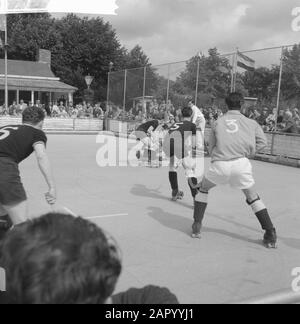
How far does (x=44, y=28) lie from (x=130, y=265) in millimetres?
58934

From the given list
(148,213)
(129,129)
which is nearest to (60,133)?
(129,129)

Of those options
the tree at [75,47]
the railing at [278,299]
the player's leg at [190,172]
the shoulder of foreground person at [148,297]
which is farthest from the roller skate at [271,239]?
the tree at [75,47]

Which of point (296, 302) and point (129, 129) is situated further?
point (129, 129)

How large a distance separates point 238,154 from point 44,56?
166 feet

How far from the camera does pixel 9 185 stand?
155 inches

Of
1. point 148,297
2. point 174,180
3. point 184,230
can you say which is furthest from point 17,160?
point 174,180

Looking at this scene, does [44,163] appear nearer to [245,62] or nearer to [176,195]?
[176,195]

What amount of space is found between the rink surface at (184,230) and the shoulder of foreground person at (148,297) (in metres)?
0.34

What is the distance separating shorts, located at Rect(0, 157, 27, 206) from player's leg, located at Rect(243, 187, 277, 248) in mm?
2617

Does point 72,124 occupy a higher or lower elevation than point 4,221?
higher

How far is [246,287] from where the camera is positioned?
13.0ft

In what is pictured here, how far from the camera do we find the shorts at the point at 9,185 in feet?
12.8
